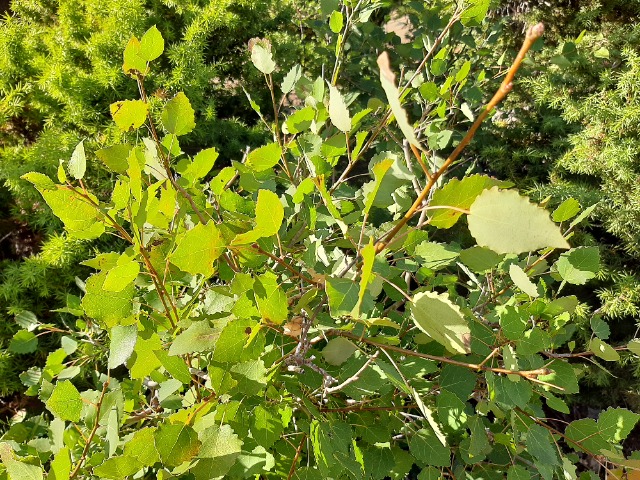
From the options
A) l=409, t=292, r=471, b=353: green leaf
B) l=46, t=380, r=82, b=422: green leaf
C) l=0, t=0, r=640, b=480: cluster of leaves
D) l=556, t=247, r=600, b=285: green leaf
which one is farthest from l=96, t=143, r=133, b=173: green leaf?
l=556, t=247, r=600, b=285: green leaf

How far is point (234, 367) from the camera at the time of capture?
62cm

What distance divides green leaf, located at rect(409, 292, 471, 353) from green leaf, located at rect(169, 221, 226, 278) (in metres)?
0.23

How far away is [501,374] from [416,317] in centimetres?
26

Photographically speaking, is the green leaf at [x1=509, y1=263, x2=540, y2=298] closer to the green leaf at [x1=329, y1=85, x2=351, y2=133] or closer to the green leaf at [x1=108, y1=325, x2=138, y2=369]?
the green leaf at [x1=329, y1=85, x2=351, y2=133]

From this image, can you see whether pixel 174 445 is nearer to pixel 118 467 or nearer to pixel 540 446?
pixel 118 467

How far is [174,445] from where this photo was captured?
0.59 meters

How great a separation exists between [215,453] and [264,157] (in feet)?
1.47

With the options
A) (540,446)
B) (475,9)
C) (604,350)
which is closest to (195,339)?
(540,446)

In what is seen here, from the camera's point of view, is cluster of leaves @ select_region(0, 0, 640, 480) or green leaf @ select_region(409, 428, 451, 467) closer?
cluster of leaves @ select_region(0, 0, 640, 480)

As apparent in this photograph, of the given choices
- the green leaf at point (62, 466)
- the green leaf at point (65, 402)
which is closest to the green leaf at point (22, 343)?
the green leaf at point (65, 402)

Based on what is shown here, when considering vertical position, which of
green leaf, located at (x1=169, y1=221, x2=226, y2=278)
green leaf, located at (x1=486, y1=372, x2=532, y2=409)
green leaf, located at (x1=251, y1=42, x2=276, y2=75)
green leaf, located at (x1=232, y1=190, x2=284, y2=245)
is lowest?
green leaf, located at (x1=486, y1=372, x2=532, y2=409)

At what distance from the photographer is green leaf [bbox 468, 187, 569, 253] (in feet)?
1.32

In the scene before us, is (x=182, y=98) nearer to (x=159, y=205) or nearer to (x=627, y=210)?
(x=159, y=205)

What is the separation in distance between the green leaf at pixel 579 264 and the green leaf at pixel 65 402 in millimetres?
778
